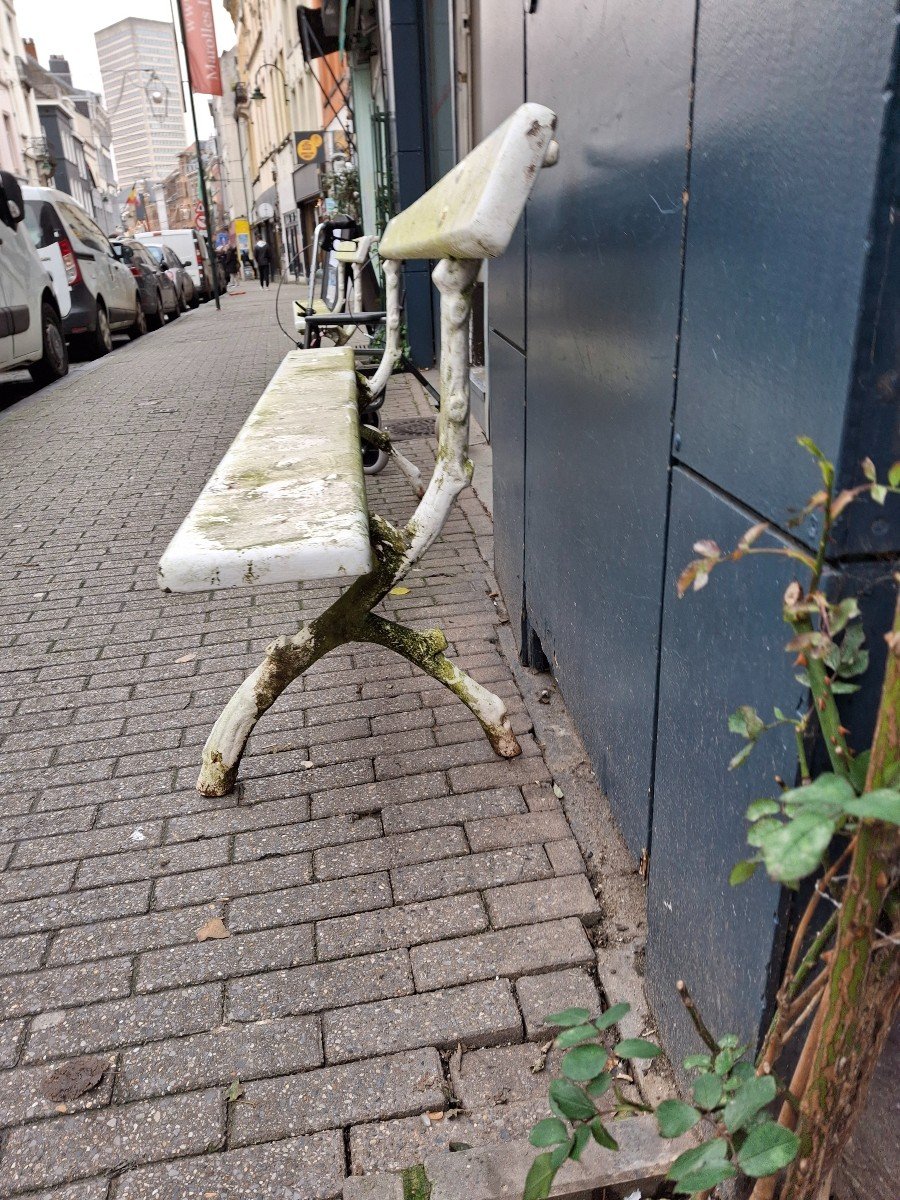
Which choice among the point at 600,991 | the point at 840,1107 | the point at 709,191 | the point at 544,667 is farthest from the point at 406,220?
the point at 840,1107

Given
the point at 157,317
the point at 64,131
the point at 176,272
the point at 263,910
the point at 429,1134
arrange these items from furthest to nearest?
the point at 64,131, the point at 176,272, the point at 157,317, the point at 263,910, the point at 429,1134

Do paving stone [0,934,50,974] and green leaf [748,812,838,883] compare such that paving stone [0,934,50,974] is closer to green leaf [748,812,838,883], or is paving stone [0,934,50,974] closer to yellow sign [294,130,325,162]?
green leaf [748,812,838,883]

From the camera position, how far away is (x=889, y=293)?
3.30 ft

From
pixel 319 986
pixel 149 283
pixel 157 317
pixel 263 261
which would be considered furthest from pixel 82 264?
pixel 263 261

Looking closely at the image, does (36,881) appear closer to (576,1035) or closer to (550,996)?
(550,996)

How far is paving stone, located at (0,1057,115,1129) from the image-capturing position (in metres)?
1.87

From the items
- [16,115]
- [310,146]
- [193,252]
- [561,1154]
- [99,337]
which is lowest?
[99,337]

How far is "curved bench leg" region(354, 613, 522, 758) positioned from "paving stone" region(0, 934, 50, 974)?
1.18 meters

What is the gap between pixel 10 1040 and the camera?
205 cm

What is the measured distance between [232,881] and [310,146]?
80.7 feet

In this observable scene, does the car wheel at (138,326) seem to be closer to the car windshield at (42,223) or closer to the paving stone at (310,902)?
the car windshield at (42,223)

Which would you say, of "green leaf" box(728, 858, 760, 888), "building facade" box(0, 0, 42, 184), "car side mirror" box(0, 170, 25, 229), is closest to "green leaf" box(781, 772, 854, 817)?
"green leaf" box(728, 858, 760, 888)

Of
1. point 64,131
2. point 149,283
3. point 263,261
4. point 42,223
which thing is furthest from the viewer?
point 64,131

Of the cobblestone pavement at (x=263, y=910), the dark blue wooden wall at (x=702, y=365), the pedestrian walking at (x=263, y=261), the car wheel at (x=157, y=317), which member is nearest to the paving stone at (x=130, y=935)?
the cobblestone pavement at (x=263, y=910)
